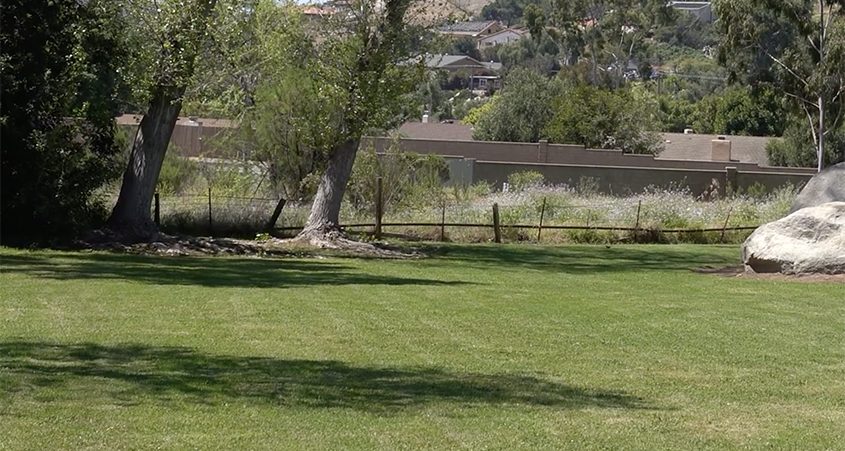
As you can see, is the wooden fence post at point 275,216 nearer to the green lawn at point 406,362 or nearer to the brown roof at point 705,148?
the green lawn at point 406,362

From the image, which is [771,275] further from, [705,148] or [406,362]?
[705,148]

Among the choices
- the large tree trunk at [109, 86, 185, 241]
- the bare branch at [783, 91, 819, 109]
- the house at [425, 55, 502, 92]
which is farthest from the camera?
the house at [425, 55, 502, 92]

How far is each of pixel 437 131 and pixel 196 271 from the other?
61314mm

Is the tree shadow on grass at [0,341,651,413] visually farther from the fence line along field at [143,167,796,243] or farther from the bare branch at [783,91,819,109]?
the bare branch at [783,91,819,109]

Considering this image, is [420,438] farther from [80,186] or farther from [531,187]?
[531,187]

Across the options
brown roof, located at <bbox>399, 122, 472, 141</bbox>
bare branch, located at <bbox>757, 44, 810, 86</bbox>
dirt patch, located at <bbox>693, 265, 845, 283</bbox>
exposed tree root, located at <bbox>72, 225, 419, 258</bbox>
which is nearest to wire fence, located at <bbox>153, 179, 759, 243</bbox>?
exposed tree root, located at <bbox>72, 225, 419, 258</bbox>

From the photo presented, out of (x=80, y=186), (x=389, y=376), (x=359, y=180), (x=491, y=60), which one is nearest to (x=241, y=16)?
(x=80, y=186)

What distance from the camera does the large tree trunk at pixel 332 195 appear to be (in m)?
32.2

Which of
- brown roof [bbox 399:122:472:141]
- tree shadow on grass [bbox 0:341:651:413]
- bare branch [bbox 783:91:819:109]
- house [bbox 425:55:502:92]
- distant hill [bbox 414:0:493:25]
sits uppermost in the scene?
house [bbox 425:55:502:92]

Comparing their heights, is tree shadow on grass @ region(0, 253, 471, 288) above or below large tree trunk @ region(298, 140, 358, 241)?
below

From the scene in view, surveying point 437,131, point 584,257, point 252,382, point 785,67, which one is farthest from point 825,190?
point 437,131

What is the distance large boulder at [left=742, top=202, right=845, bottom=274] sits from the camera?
2453 cm

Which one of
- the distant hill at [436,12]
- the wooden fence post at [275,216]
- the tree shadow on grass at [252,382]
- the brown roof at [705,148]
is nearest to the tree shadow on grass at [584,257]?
the wooden fence post at [275,216]

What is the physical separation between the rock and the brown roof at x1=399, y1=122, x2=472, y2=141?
51097 mm
